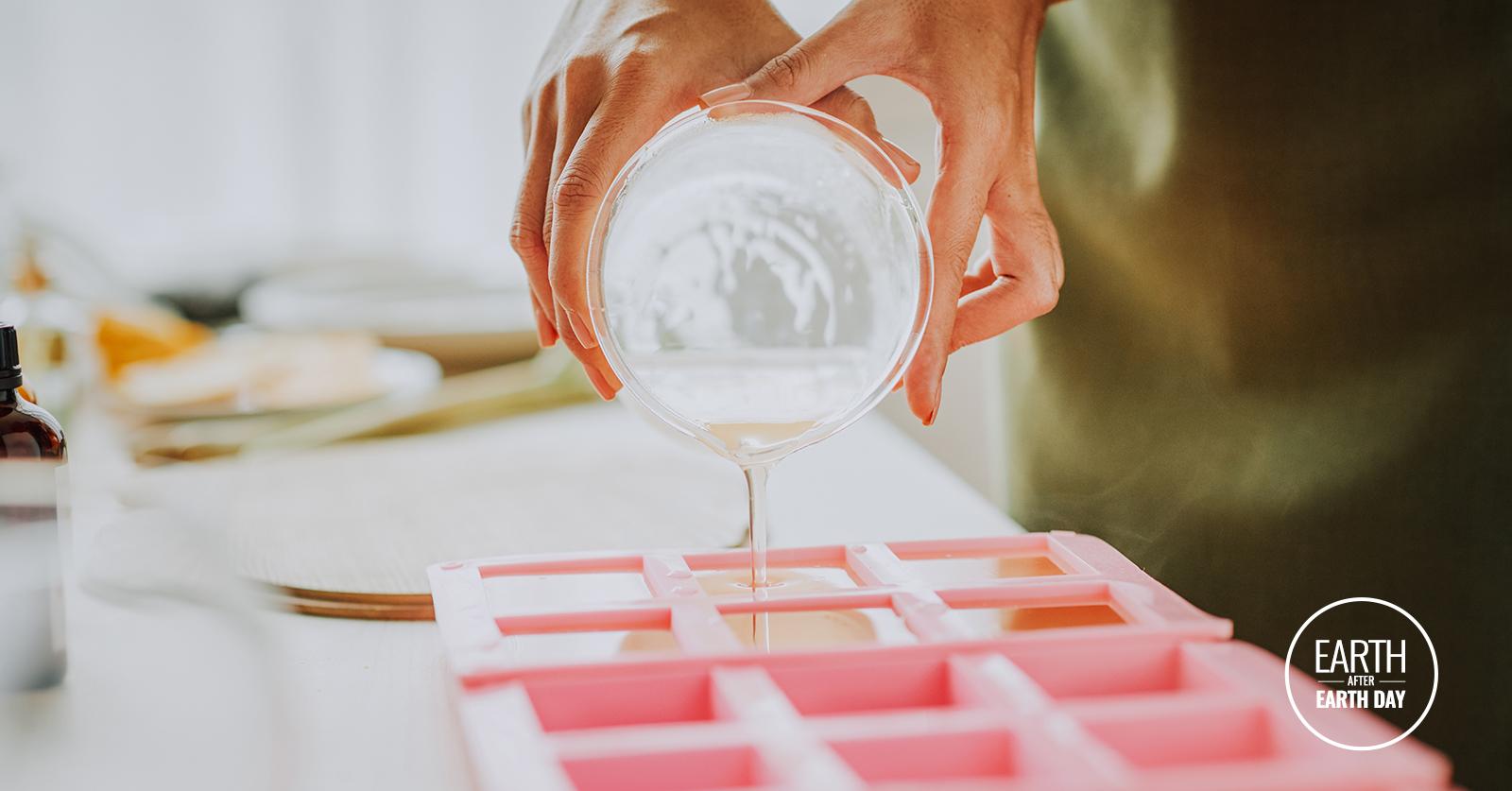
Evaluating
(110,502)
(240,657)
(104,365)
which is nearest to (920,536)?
(240,657)

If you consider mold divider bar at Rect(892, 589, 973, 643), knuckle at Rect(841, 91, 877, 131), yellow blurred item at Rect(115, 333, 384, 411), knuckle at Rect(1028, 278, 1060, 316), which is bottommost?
mold divider bar at Rect(892, 589, 973, 643)

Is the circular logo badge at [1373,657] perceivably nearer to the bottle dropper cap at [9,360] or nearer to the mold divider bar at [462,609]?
the mold divider bar at [462,609]

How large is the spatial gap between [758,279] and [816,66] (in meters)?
0.41

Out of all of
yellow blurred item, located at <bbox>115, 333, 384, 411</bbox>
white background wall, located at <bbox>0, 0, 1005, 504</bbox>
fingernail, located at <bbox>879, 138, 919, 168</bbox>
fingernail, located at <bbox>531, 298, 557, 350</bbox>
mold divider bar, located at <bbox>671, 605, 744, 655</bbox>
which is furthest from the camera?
white background wall, located at <bbox>0, 0, 1005, 504</bbox>

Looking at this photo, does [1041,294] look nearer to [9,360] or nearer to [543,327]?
[543,327]

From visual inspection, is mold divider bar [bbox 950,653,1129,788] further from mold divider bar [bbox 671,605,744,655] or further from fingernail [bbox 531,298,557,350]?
fingernail [bbox 531,298,557,350]

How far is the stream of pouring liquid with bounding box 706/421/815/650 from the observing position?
2.16 ft

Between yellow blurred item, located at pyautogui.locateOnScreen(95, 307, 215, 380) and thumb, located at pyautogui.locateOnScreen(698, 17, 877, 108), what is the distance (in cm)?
100

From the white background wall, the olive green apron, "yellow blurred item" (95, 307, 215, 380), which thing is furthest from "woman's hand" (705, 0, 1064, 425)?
the white background wall

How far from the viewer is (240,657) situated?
56 cm

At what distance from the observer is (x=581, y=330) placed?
72 cm

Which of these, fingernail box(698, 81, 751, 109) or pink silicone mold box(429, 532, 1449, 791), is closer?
pink silicone mold box(429, 532, 1449, 791)

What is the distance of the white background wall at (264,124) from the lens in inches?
100

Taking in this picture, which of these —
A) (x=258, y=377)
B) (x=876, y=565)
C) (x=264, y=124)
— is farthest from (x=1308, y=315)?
(x=264, y=124)
